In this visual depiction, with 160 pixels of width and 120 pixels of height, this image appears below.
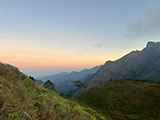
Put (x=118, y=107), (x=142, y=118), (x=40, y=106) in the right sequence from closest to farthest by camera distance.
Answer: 1. (x=40, y=106)
2. (x=142, y=118)
3. (x=118, y=107)

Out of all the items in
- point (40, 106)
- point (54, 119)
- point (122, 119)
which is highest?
point (40, 106)

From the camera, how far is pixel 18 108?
4328mm

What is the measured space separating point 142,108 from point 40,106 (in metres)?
45.1

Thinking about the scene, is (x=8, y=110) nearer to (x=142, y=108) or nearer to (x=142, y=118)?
(x=142, y=118)

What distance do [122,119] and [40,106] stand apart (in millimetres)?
27843

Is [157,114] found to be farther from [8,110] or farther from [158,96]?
[8,110]

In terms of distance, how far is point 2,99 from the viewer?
15.0ft

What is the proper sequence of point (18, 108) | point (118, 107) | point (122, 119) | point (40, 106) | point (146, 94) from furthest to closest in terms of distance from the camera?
point (146, 94)
point (118, 107)
point (122, 119)
point (40, 106)
point (18, 108)

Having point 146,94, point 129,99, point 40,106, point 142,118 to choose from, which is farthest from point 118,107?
point 40,106

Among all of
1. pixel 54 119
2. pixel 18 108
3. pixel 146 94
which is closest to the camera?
pixel 18 108

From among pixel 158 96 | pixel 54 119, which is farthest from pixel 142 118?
pixel 54 119

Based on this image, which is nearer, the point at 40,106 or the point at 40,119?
the point at 40,119

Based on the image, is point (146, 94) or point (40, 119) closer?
point (40, 119)

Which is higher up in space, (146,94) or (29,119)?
(29,119)
